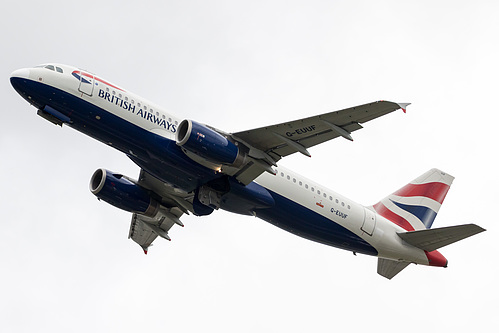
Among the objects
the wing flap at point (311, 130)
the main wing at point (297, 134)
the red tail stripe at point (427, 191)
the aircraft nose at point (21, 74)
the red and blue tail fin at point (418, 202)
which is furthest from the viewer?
the red tail stripe at point (427, 191)

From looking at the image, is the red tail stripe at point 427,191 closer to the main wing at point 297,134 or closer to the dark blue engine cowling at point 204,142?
the main wing at point 297,134

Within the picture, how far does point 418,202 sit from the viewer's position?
43344 mm

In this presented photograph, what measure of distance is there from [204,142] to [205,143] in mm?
63

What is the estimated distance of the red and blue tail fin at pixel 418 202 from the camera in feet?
139

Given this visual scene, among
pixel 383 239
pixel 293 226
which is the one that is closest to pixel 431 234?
pixel 383 239

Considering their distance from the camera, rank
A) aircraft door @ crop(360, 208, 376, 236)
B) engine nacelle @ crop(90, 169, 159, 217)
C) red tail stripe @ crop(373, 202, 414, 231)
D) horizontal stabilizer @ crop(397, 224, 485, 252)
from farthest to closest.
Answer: red tail stripe @ crop(373, 202, 414, 231) < engine nacelle @ crop(90, 169, 159, 217) < aircraft door @ crop(360, 208, 376, 236) < horizontal stabilizer @ crop(397, 224, 485, 252)

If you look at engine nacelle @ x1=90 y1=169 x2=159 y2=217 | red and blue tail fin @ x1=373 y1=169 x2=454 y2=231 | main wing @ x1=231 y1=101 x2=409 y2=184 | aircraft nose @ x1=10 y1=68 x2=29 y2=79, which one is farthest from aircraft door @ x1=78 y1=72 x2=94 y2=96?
red and blue tail fin @ x1=373 y1=169 x2=454 y2=231

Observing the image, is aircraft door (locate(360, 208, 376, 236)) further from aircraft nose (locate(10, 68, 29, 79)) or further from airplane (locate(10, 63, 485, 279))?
aircraft nose (locate(10, 68, 29, 79))

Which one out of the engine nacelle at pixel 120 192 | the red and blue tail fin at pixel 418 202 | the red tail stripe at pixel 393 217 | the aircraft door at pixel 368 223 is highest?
the red and blue tail fin at pixel 418 202

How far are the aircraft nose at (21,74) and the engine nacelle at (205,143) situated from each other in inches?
282

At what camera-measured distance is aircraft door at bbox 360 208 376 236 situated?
39.5m

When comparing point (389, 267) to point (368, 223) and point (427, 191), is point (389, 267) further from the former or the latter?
point (427, 191)

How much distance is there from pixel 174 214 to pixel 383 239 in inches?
466

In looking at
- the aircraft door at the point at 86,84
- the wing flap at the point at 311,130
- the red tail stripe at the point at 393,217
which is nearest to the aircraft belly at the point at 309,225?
the red tail stripe at the point at 393,217
